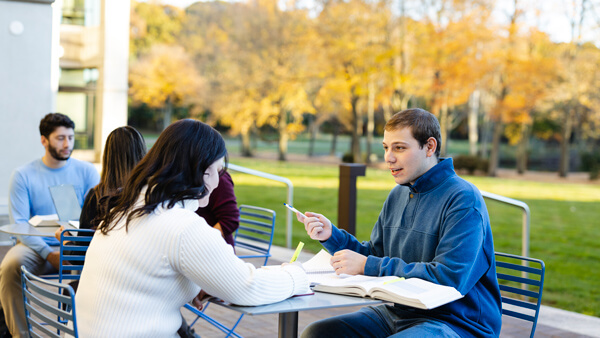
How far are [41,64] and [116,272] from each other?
22.2 ft

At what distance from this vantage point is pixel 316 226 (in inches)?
117

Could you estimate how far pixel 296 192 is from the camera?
63.0 feet

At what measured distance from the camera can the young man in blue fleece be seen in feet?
8.63

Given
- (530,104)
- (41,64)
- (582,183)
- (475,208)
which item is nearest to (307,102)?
(530,104)

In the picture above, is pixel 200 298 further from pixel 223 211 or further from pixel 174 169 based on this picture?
pixel 223 211

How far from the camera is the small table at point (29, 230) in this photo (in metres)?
4.01

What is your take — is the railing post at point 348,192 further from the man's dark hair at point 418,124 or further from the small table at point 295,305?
the small table at point 295,305

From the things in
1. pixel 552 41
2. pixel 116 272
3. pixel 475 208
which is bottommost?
pixel 116 272

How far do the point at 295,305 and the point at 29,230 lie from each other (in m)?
2.57

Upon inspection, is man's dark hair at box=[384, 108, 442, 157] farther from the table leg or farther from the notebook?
the notebook

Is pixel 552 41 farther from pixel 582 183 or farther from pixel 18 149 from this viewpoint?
pixel 18 149

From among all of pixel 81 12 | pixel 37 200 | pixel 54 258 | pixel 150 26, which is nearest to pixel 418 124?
pixel 54 258

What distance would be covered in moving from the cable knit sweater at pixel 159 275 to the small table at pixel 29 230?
1937mm

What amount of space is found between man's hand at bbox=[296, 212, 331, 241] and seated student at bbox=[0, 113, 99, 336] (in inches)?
88.1
